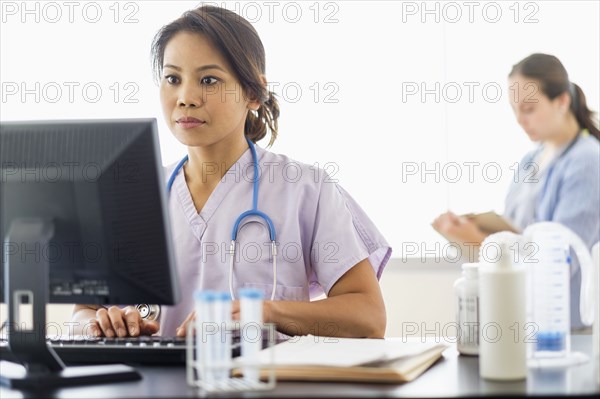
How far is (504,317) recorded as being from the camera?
1123 millimetres

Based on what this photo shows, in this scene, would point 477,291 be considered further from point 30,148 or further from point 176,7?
point 176,7

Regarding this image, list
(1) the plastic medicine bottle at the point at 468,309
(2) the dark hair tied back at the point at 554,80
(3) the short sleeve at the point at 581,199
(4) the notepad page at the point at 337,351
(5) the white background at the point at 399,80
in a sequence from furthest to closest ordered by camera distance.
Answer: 1. (5) the white background at the point at 399,80
2. (2) the dark hair tied back at the point at 554,80
3. (3) the short sleeve at the point at 581,199
4. (1) the plastic medicine bottle at the point at 468,309
5. (4) the notepad page at the point at 337,351

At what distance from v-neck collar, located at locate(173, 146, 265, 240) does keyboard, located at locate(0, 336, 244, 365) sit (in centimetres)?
41

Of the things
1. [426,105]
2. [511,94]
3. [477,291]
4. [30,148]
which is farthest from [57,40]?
[477,291]

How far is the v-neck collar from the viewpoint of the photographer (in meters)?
1.78

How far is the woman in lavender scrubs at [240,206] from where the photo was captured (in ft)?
5.73

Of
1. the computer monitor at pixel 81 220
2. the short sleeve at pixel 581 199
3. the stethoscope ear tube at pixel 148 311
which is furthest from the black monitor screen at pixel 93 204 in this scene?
the short sleeve at pixel 581 199

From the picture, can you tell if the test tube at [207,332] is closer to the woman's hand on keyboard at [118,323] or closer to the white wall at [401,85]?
the woman's hand on keyboard at [118,323]

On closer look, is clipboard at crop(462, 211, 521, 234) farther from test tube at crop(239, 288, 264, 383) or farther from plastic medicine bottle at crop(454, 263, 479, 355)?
test tube at crop(239, 288, 264, 383)

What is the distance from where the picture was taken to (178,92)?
1808 mm

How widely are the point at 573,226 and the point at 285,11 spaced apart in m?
1.31

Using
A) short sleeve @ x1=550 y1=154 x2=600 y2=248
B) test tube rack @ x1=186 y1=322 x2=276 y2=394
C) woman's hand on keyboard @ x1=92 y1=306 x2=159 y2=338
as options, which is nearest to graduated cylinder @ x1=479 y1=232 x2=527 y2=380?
test tube rack @ x1=186 y1=322 x2=276 y2=394

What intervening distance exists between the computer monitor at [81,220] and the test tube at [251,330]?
6.1 inches

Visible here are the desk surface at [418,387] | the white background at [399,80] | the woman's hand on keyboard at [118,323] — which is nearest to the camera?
the desk surface at [418,387]
